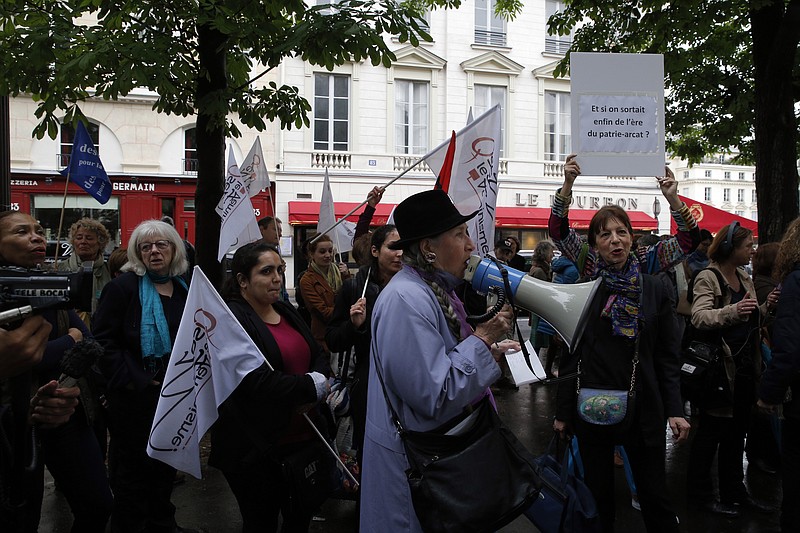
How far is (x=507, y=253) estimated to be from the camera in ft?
30.0

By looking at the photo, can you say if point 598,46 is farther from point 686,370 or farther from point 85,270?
point 85,270

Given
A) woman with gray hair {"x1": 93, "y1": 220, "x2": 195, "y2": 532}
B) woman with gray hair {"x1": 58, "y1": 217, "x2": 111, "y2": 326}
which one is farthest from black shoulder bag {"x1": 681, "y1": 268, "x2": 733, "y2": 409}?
woman with gray hair {"x1": 58, "y1": 217, "x2": 111, "y2": 326}

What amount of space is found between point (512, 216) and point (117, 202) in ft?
44.8

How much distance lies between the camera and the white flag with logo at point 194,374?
302cm

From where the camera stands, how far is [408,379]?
220 centimetres

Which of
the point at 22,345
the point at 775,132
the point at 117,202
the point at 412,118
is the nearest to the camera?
the point at 22,345

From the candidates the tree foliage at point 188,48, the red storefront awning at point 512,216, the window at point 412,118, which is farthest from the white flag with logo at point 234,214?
the window at point 412,118

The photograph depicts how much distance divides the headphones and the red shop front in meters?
17.0

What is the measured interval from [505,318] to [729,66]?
11695 mm

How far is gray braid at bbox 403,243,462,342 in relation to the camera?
2.41m

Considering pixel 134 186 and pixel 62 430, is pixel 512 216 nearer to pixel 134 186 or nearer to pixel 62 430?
Answer: pixel 134 186

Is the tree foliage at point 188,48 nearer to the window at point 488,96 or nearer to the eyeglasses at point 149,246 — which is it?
the eyeglasses at point 149,246

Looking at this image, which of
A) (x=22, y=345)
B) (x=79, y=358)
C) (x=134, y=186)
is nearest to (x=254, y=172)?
(x=79, y=358)

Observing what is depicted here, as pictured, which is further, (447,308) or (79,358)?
(79,358)
